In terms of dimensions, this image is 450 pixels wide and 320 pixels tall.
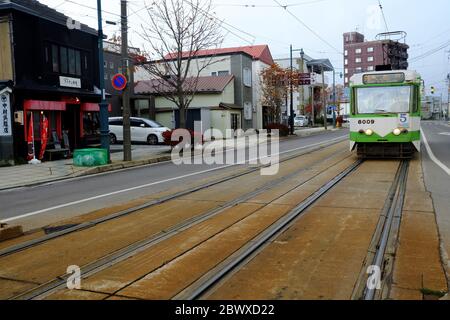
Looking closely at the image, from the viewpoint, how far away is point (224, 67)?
43312 mm

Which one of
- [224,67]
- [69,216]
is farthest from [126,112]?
[224,67]

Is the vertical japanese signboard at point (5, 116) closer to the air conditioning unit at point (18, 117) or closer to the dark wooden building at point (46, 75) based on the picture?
the dark wooden building at point (46, 75)

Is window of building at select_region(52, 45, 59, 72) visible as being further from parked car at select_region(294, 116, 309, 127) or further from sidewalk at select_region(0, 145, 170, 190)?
parked car at select_region(294, 116, 309, 127)

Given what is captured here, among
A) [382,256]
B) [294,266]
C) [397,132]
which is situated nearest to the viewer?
[294,266]

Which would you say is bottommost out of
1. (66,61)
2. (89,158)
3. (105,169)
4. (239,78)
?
(105,169)

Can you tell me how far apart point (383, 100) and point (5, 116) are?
14.2 meters

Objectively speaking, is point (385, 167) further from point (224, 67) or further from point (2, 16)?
point (224, 67)

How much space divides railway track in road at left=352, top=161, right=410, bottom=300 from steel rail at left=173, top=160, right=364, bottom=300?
1.29 meters

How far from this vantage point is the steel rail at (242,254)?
4480 mm

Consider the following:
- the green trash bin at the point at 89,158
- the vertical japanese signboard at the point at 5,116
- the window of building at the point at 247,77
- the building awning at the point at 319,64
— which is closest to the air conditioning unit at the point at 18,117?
the vertical japanese signboard at the point at 5,116

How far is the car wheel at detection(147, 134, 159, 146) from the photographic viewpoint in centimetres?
2941

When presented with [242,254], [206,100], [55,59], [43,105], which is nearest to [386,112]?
[242,254]

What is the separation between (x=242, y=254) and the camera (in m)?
5.57

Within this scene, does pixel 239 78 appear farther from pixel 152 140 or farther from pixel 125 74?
pixel 125 74
